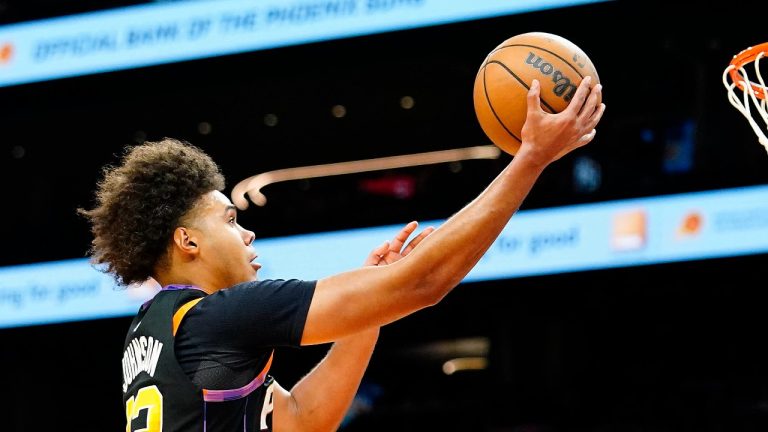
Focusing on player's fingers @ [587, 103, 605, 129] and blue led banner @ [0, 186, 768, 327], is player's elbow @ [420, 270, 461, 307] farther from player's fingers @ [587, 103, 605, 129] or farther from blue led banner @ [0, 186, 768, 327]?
blue led banner @ [0, 186, 768, 327]

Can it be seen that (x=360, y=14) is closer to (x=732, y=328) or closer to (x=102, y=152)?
(x=102, y=152)

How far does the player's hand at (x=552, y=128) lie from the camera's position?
2549 mm

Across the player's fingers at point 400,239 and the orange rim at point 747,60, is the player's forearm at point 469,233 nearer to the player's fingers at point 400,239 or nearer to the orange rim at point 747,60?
the player's fingers at point 400,239

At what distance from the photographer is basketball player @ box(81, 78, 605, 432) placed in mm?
2537

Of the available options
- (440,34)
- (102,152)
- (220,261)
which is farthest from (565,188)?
(220,261)

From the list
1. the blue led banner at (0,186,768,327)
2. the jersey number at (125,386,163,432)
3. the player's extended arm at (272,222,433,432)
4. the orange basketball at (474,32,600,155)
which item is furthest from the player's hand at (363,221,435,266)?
the blue led banner at (0,186,768,327)

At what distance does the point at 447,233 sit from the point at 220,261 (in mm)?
658

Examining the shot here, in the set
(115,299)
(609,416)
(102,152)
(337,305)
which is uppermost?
(102,152)

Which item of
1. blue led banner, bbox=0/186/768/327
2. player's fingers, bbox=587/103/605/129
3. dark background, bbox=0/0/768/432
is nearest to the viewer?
player's fingers, bbox=587/103/605/129

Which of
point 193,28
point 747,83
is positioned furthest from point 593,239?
point 747,83

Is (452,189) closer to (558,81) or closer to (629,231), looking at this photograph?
(629,231)

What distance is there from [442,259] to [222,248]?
64 centimetres

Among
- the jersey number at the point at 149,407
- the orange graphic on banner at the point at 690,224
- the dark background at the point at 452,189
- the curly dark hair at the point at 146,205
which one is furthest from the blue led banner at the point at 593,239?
the jersey number at the point at 149,407

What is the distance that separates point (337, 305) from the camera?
255 centimetres
